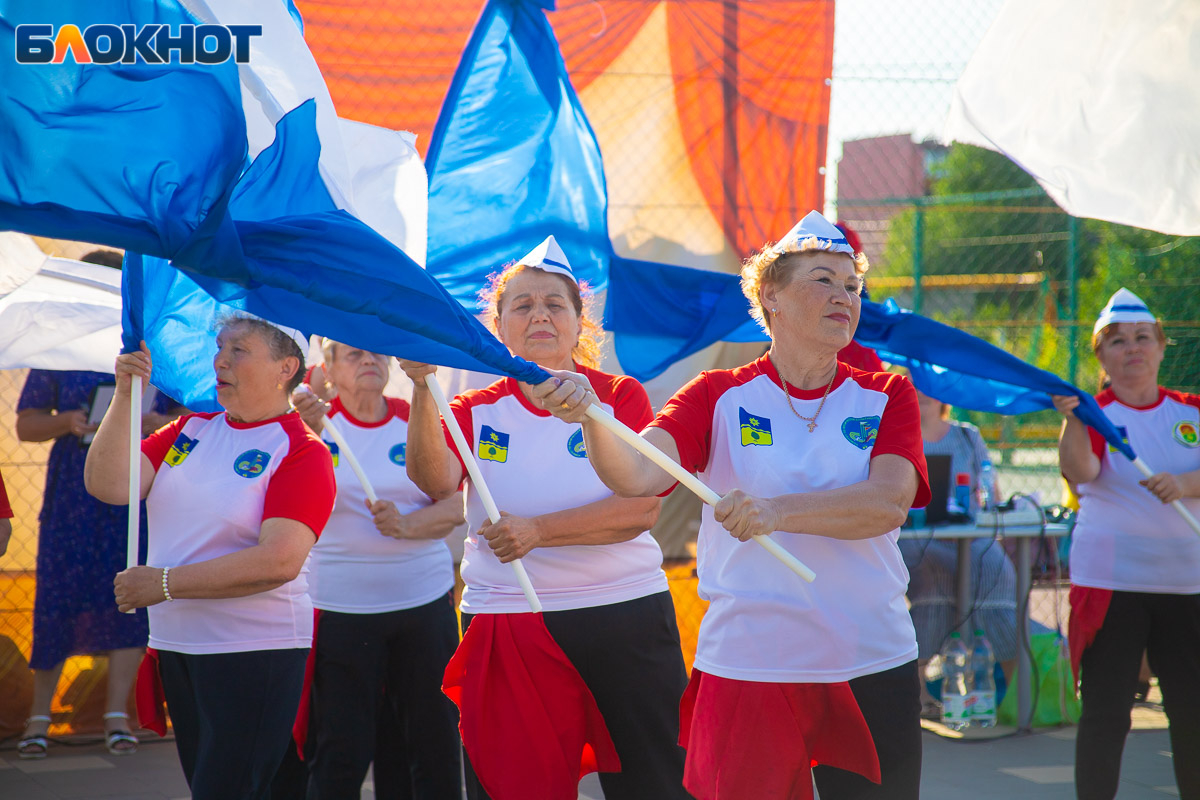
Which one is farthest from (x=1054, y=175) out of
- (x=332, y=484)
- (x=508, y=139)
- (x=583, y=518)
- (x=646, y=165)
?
(x=646, y=165)

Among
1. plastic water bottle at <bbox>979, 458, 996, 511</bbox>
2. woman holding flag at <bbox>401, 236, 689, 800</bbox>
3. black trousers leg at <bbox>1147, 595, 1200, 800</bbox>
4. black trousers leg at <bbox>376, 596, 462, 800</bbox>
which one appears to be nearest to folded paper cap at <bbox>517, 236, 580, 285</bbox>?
woman holding flag at <bbox>401, 236, 689, 800</bbox>

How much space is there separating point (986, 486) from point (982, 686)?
1234 mm

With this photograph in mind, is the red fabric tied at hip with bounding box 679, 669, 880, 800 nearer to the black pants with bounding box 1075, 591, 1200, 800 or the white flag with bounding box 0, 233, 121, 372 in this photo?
the black pants with bounding box 1075, 591, 1200, 800

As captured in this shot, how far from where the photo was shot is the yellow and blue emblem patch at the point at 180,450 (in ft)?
11.3

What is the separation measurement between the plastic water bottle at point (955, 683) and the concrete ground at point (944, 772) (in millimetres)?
169

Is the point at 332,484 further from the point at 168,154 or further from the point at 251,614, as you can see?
the point at 168,154

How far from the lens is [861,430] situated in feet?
9.38

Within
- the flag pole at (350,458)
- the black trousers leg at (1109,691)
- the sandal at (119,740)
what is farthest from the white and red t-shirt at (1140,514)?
the sandal at (119,740)

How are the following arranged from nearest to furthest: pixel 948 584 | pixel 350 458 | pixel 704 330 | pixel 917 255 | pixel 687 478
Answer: pixel 687 478 → pixel 350 458 → pixel 704 330 → pixel 948 584 → pixel 917 255

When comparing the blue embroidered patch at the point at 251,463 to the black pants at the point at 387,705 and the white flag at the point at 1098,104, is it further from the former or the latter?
the white flag at the point at 1098,104

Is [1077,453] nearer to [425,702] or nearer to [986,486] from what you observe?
[986,486]

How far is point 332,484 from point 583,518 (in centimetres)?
79

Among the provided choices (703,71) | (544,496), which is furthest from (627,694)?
(703,71)

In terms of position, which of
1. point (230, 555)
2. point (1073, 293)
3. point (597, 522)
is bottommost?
point (230, 555)
